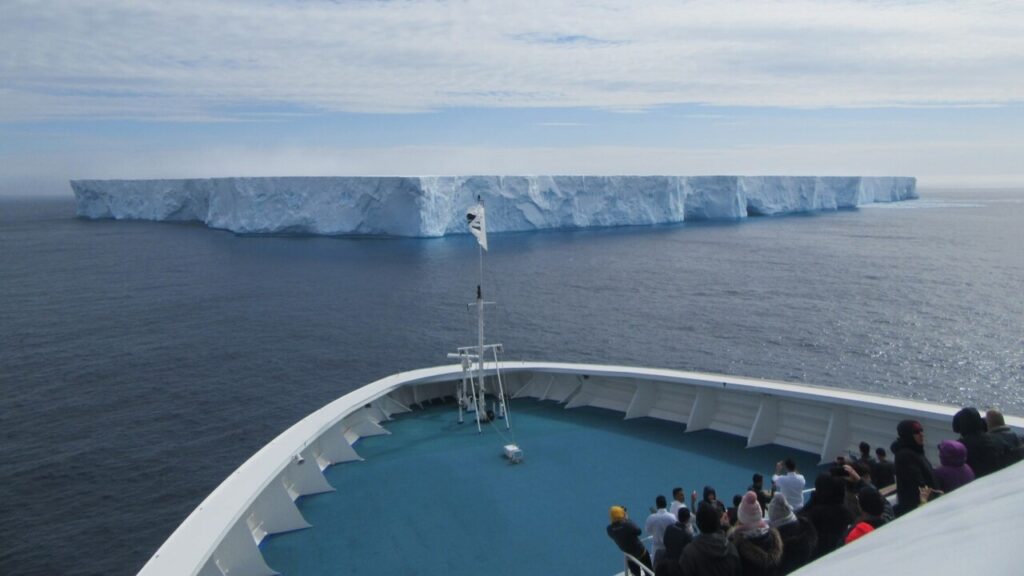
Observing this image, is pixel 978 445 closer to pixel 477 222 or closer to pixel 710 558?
pixel 710 558

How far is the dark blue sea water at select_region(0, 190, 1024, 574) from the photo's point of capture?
13164mm

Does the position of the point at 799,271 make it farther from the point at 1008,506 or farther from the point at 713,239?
the point at 1008,506

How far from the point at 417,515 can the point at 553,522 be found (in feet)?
3.50

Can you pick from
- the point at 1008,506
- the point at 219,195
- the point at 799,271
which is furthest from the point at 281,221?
the point at 1008,506

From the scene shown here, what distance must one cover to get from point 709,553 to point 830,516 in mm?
776

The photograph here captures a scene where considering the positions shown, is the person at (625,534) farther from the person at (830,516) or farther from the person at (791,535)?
the person at (830,516)

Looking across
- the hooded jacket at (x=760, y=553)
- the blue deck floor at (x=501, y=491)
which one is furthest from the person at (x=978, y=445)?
the blue deck floor at (x=501, y=491)

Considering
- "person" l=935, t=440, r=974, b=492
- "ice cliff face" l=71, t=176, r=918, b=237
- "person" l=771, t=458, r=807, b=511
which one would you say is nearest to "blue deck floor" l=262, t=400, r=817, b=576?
"person" l=771, t=458, r=807, b=511

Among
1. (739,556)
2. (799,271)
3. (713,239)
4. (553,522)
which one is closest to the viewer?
(739,556)

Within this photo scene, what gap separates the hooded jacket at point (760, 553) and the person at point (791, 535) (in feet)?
0.43

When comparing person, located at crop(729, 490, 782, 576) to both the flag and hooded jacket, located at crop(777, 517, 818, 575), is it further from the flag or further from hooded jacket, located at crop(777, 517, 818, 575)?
the flag

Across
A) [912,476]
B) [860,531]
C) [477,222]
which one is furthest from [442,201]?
[860,531]

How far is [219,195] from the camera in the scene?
2111 inches

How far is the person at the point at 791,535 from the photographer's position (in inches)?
127
